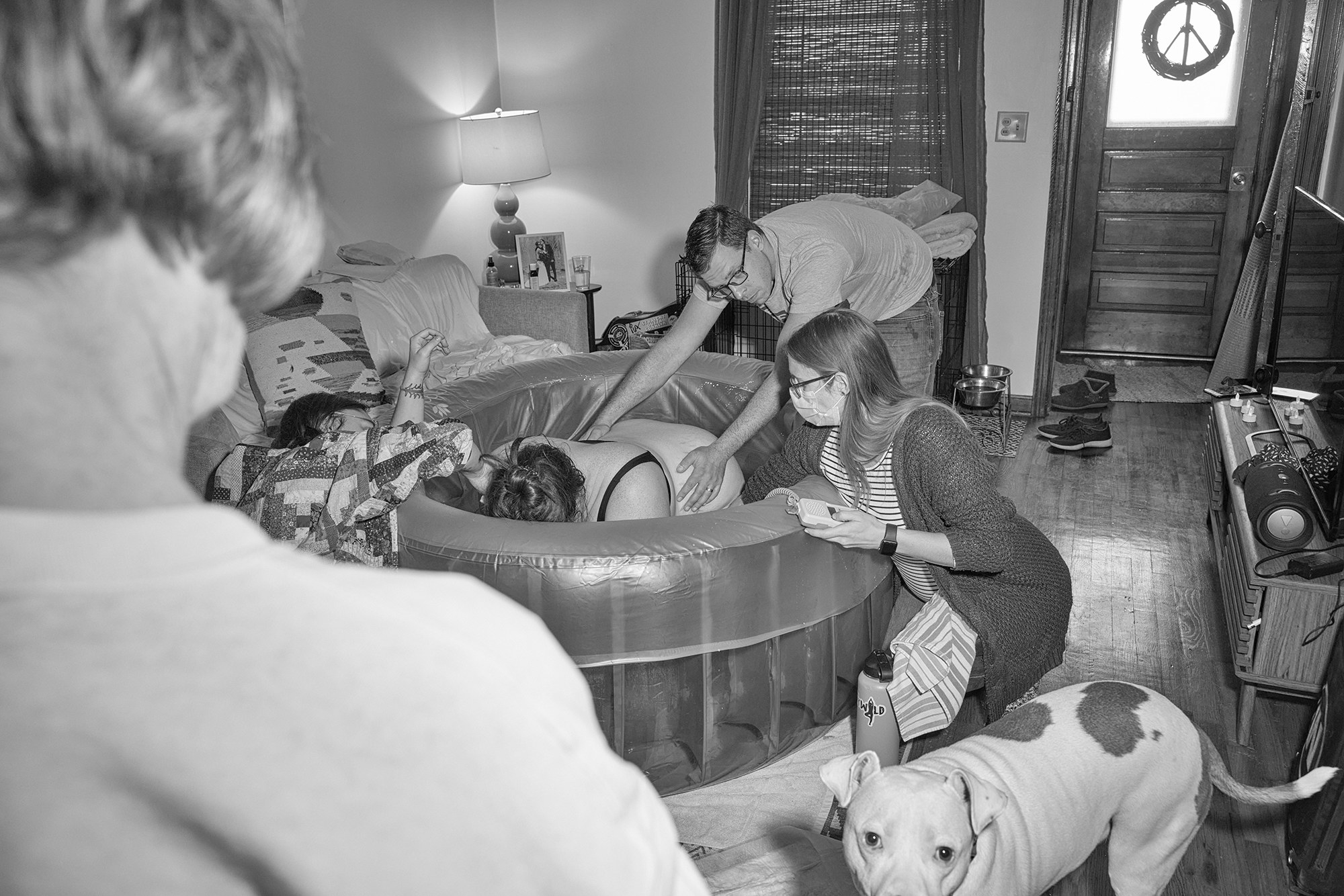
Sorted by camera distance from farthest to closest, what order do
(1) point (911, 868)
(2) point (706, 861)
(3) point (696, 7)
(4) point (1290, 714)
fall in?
1. (3) point (696, 7)
2. (4) point (1290, 714)
3. (2) point (706, 861)
4. (1) point (911, 868)

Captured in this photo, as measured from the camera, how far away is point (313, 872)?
12.1 inches

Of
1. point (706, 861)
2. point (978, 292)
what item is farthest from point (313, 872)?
point (978, 292)

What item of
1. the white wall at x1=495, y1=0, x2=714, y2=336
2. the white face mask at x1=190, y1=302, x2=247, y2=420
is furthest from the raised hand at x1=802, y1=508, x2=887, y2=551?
the white wall at x1=495, y1=0, x2=714, y2=336

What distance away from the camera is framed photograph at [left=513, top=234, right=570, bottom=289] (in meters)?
5.00

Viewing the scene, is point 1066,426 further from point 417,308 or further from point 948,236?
point 417,308

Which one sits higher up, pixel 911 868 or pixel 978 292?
pixel 978 292

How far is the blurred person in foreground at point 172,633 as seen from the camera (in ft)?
0.97

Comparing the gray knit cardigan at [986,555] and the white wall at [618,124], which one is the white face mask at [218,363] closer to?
the gray knit cardigan at [986,555]

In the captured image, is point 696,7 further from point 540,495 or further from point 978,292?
point 540,495

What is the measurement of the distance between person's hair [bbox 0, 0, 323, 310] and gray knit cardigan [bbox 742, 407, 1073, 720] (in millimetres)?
1887

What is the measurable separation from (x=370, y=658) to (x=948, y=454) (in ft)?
6.25

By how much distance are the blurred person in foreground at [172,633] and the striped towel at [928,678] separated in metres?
1.85

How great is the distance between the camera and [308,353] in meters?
3.30

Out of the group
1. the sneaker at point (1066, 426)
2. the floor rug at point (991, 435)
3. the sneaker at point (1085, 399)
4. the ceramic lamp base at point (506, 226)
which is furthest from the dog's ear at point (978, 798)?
the ceramic lamp base at point (506, 226)
